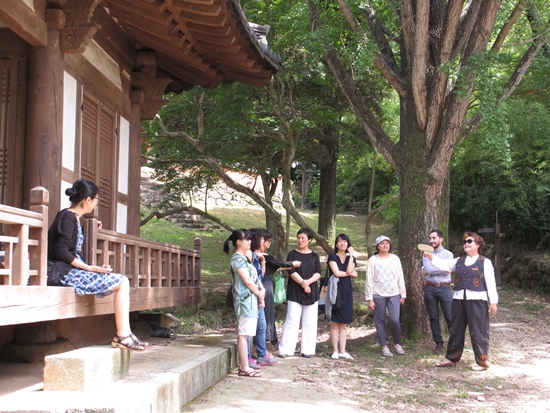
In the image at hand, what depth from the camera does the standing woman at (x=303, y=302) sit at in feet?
29.2

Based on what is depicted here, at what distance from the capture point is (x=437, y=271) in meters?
9.05

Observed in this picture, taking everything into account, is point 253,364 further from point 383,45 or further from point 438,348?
point 383,45

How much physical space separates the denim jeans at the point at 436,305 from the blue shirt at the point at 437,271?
0.12m

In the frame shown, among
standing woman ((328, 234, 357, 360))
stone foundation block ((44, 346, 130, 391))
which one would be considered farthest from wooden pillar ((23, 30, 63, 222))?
standing woman ((328, 234, 357, 360))

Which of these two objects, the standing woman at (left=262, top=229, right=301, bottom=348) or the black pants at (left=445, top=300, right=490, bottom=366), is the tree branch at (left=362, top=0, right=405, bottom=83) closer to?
the standing woman at (left=262, top=229, right=301, bottom=348)

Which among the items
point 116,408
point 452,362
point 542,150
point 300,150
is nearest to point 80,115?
point 116,408

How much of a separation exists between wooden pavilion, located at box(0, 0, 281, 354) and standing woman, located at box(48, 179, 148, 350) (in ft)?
0.58

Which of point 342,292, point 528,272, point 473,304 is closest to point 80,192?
point 342,292

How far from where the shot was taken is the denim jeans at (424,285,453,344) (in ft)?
30.2

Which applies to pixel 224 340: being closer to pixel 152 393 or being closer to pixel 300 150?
pixel 152 393

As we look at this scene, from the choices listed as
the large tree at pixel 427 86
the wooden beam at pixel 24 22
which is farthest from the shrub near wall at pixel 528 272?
the wooden beam at pixel 24 22

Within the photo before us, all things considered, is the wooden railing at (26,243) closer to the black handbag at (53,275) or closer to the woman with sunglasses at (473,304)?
the black handbag at (53,275)

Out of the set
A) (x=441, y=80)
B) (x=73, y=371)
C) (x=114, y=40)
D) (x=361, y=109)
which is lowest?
(x=73, y=371)

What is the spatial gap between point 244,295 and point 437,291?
3510 millimetres
